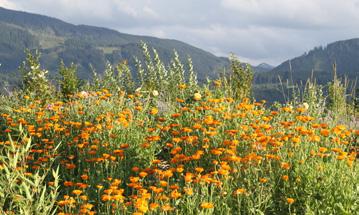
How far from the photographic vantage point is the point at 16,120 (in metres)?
8.53

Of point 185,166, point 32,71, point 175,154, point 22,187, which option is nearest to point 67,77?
point 32,71

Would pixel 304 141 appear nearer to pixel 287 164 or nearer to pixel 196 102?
pixel 287 164

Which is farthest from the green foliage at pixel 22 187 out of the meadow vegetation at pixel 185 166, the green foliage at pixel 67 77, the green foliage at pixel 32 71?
the green foliage at pixel 67 77

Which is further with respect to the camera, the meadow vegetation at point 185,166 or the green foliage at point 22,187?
the meadow vegetation at point 185,166

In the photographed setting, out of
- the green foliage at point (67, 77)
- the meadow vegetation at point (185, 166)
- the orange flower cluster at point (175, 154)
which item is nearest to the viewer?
the meadow vegetation at point (185, 166)

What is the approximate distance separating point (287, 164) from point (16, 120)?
5.44 m

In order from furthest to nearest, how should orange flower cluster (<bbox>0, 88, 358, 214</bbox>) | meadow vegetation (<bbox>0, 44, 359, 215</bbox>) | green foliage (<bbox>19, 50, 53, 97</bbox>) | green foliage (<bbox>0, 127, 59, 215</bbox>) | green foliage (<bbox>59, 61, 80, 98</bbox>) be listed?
green foliage (<bbox>59, 61, 80, 98</bbox>) < green foliage (<bbox>19, 50, 53, 97</bbox>) < orange flower cluster (<bbox>0, 88, 358, 214</bbox>) < meadow vegetation (<bbox>0, 44, 359, 215</bbox>) < green foliage (<bbox>0, 127, 59, 215</bbox>)

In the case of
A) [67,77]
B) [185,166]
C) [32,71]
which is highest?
[32,71]

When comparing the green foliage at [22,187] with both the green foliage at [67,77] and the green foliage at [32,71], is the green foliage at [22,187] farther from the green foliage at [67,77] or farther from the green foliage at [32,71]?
the green foliage at [67,77]

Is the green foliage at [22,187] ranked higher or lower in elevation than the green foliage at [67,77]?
higher

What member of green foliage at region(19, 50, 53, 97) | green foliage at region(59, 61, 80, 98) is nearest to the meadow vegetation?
green foliage at region(19, 50, 53, 97)

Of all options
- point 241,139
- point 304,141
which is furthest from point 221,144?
point 304,141

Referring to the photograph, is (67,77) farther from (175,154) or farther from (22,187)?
(22,187)

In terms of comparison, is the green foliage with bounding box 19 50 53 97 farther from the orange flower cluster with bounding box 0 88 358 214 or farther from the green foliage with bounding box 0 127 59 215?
the green foliage with bounding box 0 127 59 215
